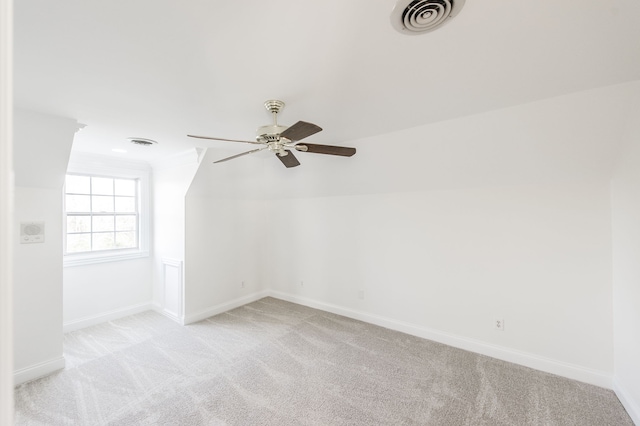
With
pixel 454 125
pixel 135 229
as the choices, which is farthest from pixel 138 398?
A: pixel 454 125

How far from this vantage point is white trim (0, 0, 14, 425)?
1.26ft

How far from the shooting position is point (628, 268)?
2006 millimetres

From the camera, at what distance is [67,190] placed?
344 cm

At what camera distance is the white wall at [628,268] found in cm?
188

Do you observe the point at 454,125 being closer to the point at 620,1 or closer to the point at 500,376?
the point at 620,1

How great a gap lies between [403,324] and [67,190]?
15.2ft

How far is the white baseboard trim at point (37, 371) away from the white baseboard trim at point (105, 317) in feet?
3.06

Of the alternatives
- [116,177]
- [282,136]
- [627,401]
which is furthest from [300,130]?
[116,177]

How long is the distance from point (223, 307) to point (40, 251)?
2.18 metres

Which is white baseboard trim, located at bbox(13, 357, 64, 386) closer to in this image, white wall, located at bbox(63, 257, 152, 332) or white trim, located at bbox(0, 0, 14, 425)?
white wall, located at bbox(63, 257, 152, 332)

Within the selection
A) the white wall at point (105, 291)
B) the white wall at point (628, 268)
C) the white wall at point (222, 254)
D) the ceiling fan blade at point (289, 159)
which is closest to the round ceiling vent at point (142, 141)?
the white wall at point (222, 254)

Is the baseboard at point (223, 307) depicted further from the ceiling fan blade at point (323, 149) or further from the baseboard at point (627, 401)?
the baseboard at point (627, 401)

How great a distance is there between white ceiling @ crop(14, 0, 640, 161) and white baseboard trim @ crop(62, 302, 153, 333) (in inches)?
107

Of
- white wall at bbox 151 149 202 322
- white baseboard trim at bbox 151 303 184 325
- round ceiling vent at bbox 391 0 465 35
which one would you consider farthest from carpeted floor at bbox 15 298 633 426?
round ceiling vent at bbox 391 0 465 35
